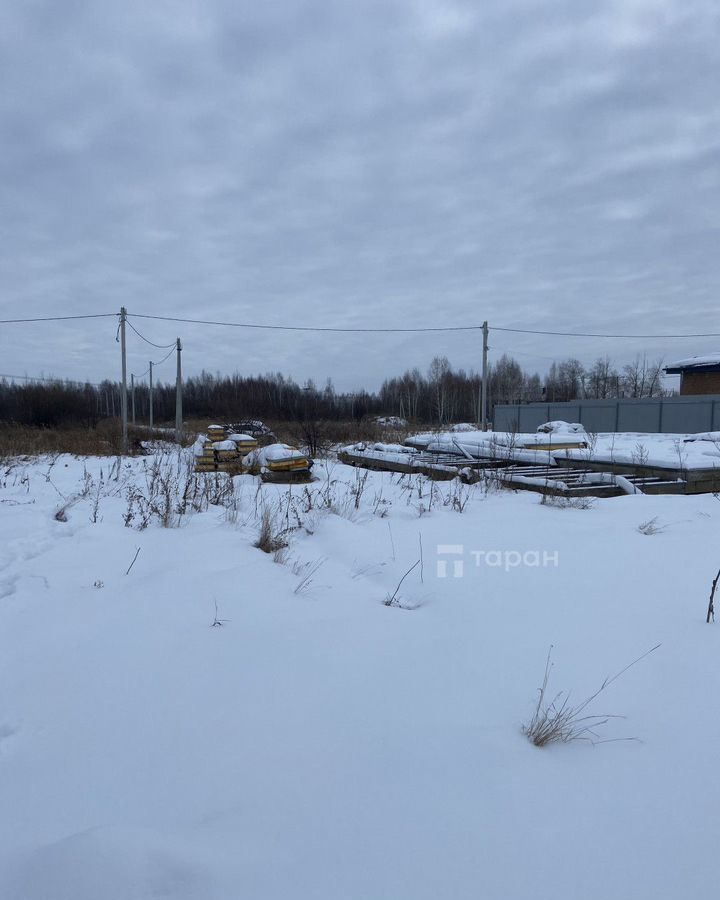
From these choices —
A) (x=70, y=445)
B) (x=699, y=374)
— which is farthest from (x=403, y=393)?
(x=70, y=445)

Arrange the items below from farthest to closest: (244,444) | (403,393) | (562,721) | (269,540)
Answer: (403,393) < (244,444) < (269,540) < (562,721)

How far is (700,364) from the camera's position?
3406 centimetres

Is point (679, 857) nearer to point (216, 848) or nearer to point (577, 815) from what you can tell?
point (577, 815)

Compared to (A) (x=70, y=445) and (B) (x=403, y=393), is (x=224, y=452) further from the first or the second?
(B) (x=403, y=393)

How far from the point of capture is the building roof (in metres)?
33.6

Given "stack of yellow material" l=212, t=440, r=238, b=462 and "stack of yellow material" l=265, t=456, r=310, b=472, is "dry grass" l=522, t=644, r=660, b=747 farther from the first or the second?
"stack of yellow material" l=212, t=440, r=238, b=462

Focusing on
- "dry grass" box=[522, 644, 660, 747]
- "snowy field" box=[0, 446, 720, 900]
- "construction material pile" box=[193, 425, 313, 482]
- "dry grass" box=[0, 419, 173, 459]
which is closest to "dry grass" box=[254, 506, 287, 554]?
"snowy field" box=[0, 446, 720, 900]

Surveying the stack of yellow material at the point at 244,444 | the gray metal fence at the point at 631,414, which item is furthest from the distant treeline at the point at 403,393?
the stack of yellow material at the point at 244,444

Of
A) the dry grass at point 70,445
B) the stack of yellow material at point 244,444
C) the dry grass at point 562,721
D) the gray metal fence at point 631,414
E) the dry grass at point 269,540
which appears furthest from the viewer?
the gray metal fence at point 631,414

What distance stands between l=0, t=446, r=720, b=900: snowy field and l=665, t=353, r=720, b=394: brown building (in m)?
35.9

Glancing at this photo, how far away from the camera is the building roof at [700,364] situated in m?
33.6

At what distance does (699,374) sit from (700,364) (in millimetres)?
892

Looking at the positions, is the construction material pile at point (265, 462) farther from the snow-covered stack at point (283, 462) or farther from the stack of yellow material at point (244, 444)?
the stack of yellow material at point (244, 444)

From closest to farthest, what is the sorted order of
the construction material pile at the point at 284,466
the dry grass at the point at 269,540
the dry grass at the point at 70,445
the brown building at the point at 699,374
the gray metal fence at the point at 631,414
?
the dry grass at the point at 269,540, the construction material pile at the point at 284,466, the dry grass at the point at 70,445, the gray metal fence at the point at 631,414, the brown building at the point at 699,374
